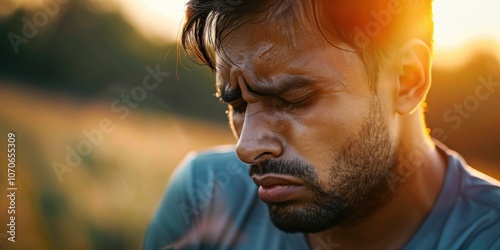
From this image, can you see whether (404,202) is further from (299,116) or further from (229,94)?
(229,94)

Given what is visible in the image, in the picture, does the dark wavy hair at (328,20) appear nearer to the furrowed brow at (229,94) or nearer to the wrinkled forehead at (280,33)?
the wrinkled forehead at (280,33)

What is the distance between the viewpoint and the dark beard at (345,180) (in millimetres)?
1917

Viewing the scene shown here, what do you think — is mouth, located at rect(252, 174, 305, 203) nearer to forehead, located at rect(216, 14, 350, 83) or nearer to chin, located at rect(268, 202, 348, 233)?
chin, located at rect(268, 202, 348, 233)

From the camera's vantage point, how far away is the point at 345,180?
199 cm

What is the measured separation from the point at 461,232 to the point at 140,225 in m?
3.92

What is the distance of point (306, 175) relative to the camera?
191cm

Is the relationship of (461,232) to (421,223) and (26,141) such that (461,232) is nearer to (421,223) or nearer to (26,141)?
(421,223)

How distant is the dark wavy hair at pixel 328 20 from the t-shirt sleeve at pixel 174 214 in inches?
27.2

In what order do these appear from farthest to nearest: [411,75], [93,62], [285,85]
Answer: [93,62] → [411,75] → [285,85]

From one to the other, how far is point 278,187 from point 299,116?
230 mm

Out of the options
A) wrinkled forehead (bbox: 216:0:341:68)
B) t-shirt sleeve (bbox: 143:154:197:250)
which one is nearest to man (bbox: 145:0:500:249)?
wrinkled forehead (bbox: 216:0:341:68)

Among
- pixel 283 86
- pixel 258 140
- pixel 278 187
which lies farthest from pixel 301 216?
pixel 283 86

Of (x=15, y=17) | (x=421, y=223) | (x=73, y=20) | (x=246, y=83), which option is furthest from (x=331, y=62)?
(x=73, y=20)

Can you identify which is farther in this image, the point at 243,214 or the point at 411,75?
the point at 243,214
